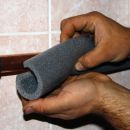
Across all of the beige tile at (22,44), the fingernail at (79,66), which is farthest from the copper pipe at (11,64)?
the fingernail at (79,66)

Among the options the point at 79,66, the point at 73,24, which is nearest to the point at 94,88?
the point at 79,66

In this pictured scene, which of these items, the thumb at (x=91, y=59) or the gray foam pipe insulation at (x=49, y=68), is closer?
the gray foam pipe insulation at (x=49, y=68)

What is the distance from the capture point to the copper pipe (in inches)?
25.1

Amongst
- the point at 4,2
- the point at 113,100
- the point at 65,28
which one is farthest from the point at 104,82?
the point at 4,2

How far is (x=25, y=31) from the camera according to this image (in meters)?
0.67

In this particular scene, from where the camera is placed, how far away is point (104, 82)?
0.68m

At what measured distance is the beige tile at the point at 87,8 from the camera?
2.35ft

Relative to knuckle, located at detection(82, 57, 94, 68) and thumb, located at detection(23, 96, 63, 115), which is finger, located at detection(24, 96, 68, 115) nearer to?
thumb, located at detection(23, 96, 63, 115)

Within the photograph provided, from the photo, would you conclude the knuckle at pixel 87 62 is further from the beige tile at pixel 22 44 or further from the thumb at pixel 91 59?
the beige tile at pixel 22 44

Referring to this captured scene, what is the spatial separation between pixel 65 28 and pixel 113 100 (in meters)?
0.21

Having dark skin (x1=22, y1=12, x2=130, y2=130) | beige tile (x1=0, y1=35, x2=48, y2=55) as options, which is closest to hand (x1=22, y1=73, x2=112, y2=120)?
dark skin (x1=22, y1=12, x2=130, y2=130)

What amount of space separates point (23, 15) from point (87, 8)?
191 mm

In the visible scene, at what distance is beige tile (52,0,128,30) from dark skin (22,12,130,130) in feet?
0.07

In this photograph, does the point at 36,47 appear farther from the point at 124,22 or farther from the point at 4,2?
the point at 124,22
